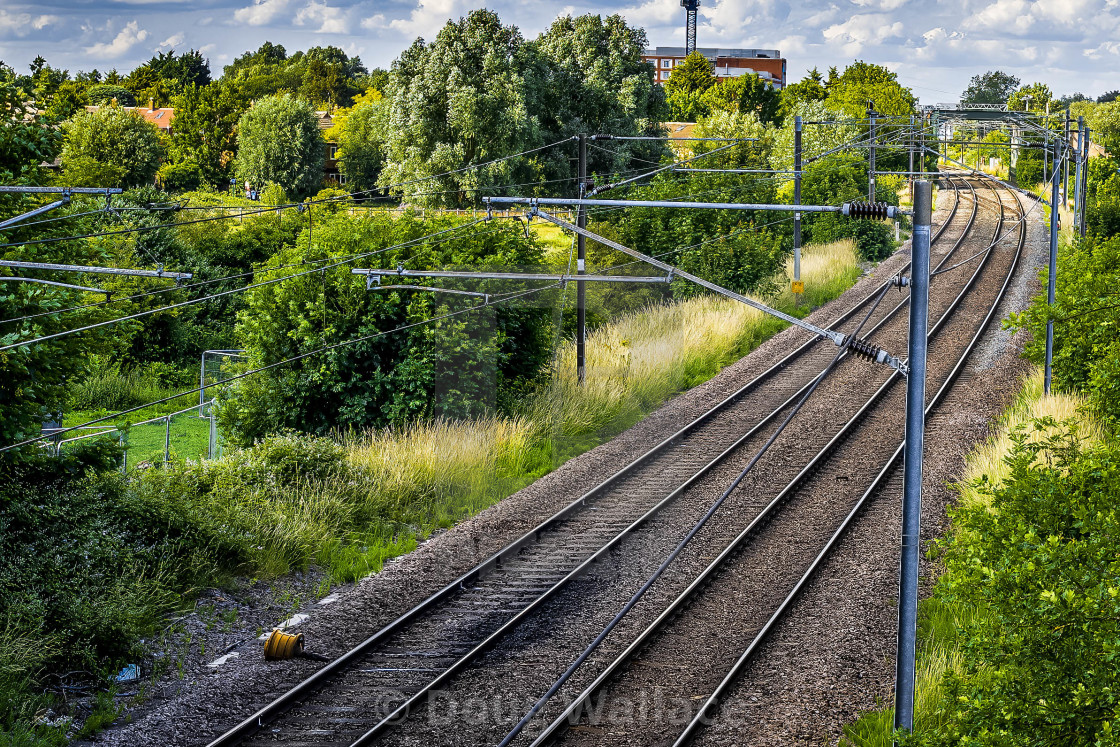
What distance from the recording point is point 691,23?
141500mm

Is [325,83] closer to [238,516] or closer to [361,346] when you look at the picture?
[361,346]

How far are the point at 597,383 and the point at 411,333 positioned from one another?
16.2 feet

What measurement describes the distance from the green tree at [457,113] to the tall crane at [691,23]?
101791 millimetres

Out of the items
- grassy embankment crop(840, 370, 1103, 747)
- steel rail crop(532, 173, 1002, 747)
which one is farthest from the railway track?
grassy embankment crop(840, 370, 1103, 747)

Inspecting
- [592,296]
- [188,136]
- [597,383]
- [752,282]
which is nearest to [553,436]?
[597,383]

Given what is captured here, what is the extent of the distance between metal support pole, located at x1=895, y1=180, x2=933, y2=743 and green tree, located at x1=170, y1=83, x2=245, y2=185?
64.3 meters

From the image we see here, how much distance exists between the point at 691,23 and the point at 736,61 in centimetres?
1391

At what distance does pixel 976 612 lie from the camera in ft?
34.6

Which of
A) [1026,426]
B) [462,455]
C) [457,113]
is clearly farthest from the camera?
[457,113]

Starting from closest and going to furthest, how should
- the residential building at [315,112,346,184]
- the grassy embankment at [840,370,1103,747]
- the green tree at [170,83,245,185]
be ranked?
the grassy embankment at [840,370,1103,747] → the green tree at [170,83,245,185] → the residential building at [315,112,346,184]

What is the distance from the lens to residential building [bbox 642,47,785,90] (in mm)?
131000

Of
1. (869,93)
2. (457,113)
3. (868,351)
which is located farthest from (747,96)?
(868,351)

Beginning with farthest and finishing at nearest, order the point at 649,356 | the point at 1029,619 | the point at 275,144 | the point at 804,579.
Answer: the point at 275,144 < the point at 649,356 < the point at 804,579 < the point at 1029,619

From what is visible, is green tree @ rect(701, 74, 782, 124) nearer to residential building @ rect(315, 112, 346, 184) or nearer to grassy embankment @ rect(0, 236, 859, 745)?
residential building @ rect(315, 112, 346, 184)
